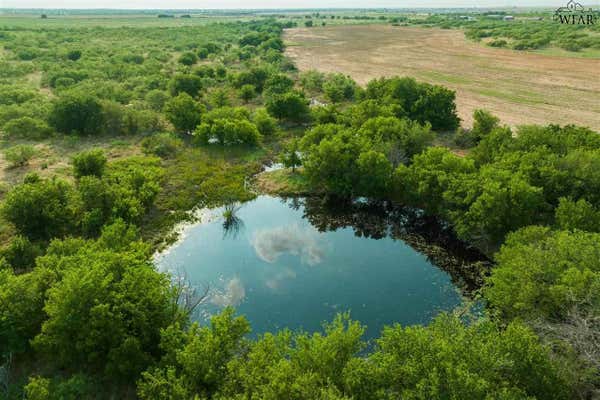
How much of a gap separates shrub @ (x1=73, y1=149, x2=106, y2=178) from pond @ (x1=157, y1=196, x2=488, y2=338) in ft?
44.0

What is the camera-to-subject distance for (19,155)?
49031 mm

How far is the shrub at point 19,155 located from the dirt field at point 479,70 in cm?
6447

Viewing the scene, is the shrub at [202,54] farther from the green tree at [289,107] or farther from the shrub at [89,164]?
the shrub at [89,164]

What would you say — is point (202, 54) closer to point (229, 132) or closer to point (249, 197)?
point (229, 132)

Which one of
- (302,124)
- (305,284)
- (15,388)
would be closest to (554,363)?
(305,284)

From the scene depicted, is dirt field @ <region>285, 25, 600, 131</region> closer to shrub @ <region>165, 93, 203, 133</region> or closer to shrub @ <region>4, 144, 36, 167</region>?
shrub @ <region>165, 93, 203, 133</region>

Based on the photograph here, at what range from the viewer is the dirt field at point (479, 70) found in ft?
238

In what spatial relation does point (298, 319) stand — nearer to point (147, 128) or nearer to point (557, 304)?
point (557, 304)

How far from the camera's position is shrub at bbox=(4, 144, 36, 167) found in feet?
159

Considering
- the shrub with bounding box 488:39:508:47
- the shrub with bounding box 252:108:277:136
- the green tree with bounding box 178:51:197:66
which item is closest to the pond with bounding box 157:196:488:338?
the shrub with bounding box 252:108:277:136

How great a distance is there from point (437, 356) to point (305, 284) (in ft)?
53.7

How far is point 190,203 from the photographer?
44188 millimetres

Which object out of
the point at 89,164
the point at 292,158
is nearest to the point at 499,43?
the point at 292,158

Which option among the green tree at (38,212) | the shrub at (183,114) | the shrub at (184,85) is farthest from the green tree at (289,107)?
the green tree at (38,212)
